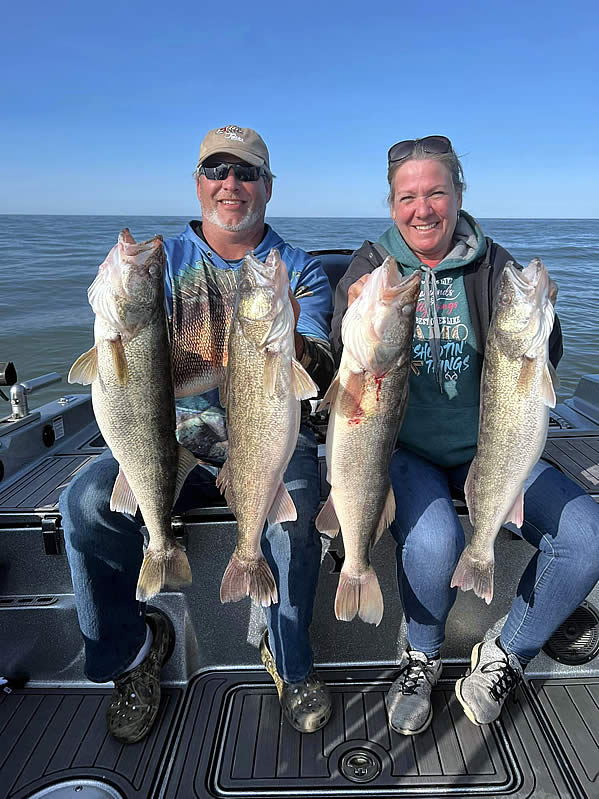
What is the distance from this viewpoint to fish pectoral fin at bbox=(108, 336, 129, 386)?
225 centimetres

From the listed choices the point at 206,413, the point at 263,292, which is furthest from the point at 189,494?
the point at 263,292

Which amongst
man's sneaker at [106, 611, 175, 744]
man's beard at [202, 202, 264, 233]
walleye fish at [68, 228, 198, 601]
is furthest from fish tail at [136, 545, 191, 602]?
man's beard at [202, 202, 264, 233]

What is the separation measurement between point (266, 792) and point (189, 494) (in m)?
1.35

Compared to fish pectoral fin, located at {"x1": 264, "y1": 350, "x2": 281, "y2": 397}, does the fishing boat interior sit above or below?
below

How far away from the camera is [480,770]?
257 cm

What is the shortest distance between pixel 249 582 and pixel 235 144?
2279 mm

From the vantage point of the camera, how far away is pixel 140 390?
2.34 m

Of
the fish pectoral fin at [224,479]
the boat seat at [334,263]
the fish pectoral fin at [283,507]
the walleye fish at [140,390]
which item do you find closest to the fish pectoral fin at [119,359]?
the walleye fish at [140,390]

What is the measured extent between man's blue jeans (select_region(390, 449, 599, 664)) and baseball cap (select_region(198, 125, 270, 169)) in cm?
187

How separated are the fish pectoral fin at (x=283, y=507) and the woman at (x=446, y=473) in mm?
565

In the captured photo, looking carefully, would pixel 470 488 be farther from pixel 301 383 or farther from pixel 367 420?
pixel 301 383

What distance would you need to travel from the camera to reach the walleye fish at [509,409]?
7.64ft

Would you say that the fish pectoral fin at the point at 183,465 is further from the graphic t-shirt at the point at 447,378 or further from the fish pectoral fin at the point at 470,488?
the fish pectoral fin at the point at 470,488

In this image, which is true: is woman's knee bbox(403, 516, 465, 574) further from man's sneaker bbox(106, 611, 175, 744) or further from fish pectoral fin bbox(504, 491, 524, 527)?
man's sneaker bbox(106, 611, 175, 744)
